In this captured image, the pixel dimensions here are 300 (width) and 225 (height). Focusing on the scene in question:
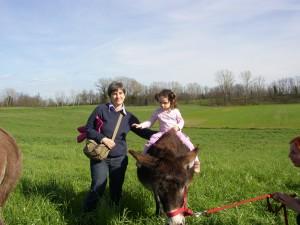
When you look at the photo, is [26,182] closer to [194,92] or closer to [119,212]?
[119,212]

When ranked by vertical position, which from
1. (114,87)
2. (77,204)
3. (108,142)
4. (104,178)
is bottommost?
(77,204)

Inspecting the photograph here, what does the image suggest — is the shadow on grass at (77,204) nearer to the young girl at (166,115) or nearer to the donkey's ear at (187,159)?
the young girl at (166,115)

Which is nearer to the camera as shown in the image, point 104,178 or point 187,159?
point 187,159

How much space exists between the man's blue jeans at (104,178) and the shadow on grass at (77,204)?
13cm

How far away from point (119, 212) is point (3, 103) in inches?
5169

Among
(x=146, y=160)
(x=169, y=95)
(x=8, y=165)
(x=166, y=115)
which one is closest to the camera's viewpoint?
(x=8, y=165)

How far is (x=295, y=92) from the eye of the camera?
382 feet

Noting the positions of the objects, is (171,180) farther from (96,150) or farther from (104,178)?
(104,178)

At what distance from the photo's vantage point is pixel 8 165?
4.10 metres

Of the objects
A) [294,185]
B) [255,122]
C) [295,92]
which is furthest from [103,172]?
[295,92]

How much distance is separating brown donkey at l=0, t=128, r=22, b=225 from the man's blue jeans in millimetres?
2143

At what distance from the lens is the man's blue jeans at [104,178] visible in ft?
20.5

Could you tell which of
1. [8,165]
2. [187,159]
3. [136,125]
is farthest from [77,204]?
[8,165]

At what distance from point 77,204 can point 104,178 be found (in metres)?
0.75
